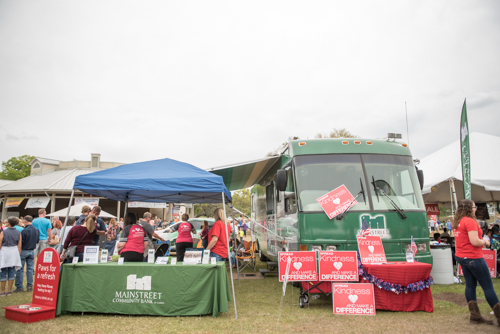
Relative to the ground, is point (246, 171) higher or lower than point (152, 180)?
higher

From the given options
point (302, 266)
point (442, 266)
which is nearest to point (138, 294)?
point (302, 266)

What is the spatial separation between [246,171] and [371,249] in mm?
4398

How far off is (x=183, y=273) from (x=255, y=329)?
4.45 ft

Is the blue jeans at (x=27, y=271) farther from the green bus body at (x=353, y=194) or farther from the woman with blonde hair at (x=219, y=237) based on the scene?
the green bus body at (x=353, y=194)

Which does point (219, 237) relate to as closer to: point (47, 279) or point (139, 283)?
point (139, 283)

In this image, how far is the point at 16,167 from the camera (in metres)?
47.5

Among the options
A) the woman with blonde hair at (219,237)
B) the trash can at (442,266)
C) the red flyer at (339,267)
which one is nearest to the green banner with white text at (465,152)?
the trash can at (442,266)

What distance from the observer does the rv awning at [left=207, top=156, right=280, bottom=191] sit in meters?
8.36

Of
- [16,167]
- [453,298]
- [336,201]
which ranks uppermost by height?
[16,167]

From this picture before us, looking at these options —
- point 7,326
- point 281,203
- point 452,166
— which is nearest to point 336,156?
point 281,203

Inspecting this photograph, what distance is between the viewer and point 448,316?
5.14m

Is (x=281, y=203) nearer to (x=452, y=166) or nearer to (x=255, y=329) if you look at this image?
(x=255, y=329)

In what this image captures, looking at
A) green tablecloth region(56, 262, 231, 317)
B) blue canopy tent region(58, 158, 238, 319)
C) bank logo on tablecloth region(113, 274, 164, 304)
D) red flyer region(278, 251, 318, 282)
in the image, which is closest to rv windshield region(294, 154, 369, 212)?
red flyer region(278, 251, 318, 282)

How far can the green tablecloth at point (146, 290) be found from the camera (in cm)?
519
